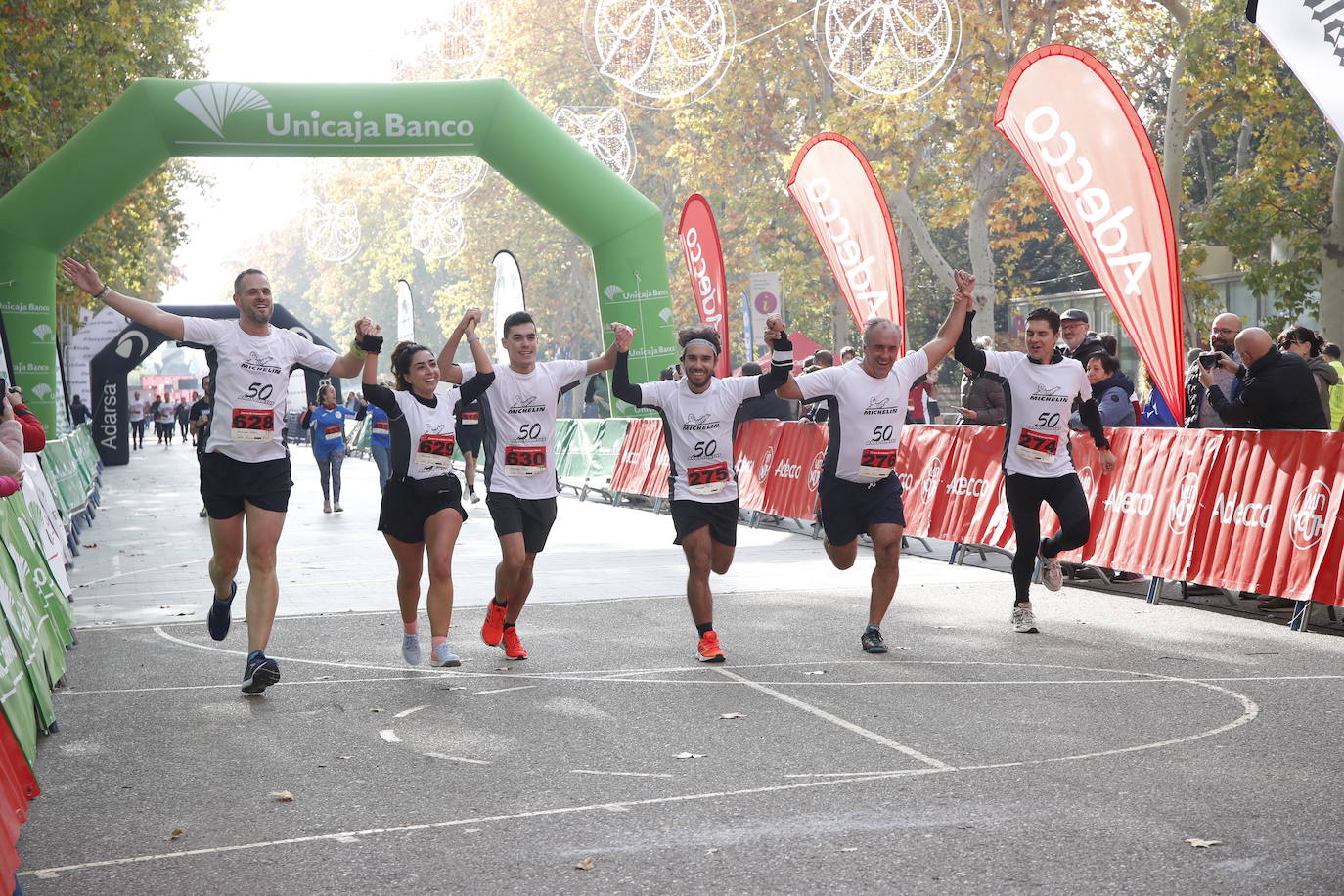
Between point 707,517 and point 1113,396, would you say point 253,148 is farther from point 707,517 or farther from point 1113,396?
point 707,517

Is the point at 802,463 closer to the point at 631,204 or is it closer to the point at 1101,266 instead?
the point at 1101,266

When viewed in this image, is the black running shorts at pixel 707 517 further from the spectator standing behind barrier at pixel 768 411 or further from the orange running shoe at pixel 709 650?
the spectator standing behind barrier at pixel 768 411

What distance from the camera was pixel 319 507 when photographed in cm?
2266

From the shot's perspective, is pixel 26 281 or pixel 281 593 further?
pixel 26 281

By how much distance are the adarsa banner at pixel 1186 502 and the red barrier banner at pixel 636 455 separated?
23.6ft

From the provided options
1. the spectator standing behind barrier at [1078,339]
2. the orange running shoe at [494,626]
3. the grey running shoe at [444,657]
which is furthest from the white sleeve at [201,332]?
the spectator standing behind barrier at [1078,339]

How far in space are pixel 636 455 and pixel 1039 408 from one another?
12.8 m

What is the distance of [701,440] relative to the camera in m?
8.44

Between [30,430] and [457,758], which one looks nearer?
[457,758]

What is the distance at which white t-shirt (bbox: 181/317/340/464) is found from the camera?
7.70 meters

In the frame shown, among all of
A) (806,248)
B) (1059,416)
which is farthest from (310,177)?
(1059,416)

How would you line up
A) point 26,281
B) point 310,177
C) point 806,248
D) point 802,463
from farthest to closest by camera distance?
point 310,177 < point 806,248 < point 26,281 < point 802,463

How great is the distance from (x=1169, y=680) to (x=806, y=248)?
35.0 metres

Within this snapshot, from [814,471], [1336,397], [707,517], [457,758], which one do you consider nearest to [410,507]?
[707,517]
